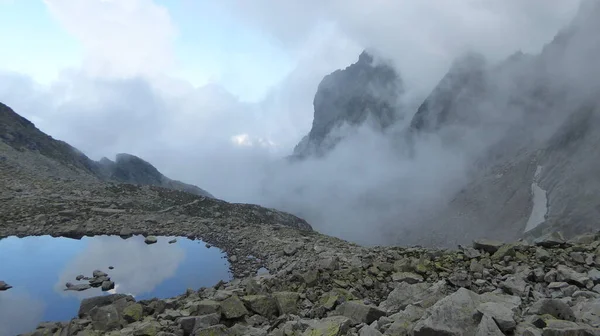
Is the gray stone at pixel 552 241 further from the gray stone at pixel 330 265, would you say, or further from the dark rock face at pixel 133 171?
the dark rock face at pixel 133 171

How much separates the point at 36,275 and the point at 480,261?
26.8 m

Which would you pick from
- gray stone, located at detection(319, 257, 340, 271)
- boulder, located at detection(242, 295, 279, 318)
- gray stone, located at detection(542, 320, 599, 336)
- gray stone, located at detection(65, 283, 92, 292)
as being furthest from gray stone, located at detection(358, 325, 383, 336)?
gray stone, located at detection(65, 283, 92, 292)

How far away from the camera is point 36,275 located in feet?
76.7

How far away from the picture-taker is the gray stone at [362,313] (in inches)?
403

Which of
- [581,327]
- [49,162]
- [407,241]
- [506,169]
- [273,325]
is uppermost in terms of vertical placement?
[506,169]

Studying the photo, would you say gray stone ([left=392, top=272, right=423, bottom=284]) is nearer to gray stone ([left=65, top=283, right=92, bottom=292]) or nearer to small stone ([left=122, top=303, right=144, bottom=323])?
small stone ([left=122, top=303, right=144, bottom=323])

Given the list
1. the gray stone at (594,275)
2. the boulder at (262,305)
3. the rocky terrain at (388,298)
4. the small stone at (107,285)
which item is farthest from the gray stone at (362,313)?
the small stone at (107,285)

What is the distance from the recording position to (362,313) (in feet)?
34.2

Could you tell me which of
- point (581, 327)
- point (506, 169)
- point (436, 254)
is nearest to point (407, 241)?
point (506, 169)

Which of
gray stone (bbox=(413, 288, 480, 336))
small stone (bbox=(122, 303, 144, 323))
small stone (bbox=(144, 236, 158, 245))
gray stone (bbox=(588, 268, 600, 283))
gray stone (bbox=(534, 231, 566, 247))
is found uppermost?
gray stone (bbox=(534, 231, 566, 247))

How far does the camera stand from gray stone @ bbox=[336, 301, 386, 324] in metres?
10.2

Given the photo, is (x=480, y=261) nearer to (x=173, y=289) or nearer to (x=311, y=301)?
(x=311, y=301)

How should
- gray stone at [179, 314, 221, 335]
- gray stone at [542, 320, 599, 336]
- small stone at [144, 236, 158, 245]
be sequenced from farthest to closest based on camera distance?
small stone at [144, 236, 158, 245], gray stone at [179, 314, 221, 335], gray stone at [542, 320, 599, 336]

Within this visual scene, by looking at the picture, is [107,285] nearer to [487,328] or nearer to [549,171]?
[487,328]
